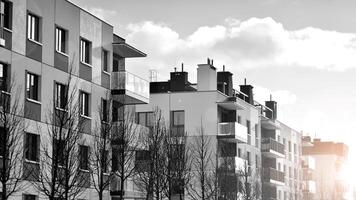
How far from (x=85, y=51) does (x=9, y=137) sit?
1104 cm

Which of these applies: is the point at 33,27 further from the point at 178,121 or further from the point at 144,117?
the point at 178,121

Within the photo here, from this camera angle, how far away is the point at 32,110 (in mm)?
34812

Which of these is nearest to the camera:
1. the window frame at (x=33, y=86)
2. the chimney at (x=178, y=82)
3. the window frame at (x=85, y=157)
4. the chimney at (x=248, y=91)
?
the window frame at (x=33, y=86)

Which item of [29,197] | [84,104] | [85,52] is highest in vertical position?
[85,52]

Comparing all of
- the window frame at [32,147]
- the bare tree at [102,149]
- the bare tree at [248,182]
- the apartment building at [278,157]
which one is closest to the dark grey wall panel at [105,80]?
the bare tree at [102,149]

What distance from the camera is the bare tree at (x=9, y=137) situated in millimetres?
28109

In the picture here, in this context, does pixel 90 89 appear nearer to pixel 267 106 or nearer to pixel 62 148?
pixel 62 148

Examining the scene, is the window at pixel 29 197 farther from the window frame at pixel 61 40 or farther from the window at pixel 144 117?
the window at pixel 144 117

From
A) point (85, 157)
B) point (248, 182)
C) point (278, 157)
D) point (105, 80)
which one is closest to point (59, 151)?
point (85, 157)

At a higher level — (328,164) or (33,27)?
(33,27)

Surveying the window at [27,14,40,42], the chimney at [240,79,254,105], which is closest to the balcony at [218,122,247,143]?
the chimney at [240,79,254,105]

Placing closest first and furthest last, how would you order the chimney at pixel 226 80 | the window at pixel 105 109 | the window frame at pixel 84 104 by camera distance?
the window at pixel 105 109 → the window frame at pixel 84 104 → the chimney at pixel 226 80

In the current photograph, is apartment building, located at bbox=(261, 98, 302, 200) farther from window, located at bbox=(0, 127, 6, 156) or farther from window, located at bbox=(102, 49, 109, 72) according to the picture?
window, located at bbox=(0, 127, 6, 156)

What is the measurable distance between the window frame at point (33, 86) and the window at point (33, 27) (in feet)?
5.65
